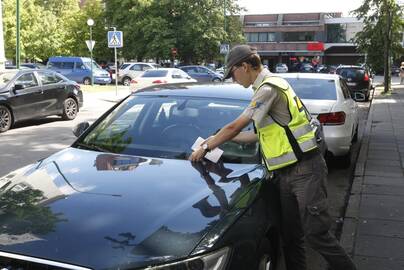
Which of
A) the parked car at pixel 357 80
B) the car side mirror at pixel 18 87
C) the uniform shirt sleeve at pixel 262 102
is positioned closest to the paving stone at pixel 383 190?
the uniform shirt sleeve at pixel 262 102

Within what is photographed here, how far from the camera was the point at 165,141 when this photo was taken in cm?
392

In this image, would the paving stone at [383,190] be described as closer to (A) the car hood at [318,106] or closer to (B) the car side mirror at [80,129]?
(A) the car hood at [318,106]

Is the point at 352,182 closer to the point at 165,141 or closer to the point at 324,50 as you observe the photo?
the point at 165,141

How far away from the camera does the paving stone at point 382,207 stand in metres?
5.66

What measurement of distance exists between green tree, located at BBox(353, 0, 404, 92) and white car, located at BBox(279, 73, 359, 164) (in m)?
19.9

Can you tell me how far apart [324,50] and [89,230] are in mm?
94240

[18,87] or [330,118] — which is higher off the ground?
[18,87]

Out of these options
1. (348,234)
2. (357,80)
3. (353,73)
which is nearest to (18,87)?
(348,234)

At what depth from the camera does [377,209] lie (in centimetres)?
591

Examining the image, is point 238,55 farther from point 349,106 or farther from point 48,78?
point 48,78

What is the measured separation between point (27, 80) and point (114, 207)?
11.7 meters

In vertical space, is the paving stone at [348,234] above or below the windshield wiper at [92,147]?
below

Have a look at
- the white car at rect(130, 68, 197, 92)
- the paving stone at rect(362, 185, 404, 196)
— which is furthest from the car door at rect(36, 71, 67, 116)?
the paving stone at rect(362, 185, 404, 196)

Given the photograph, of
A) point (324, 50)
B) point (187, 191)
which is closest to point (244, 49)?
point (187, 191)
